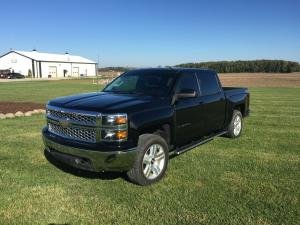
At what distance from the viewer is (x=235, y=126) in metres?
9.19

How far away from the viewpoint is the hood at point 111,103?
5.41m

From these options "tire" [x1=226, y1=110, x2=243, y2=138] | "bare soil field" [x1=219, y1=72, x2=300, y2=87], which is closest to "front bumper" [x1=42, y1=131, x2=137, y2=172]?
"tire" [x1=226, y1=110, x2=243, y2=138]

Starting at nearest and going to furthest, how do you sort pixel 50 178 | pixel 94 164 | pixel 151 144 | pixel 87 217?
1. pixel 87 217
2. pixel 94 164
3. pixel 151 144
4. pixel 50 178

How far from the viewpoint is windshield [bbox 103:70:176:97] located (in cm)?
654

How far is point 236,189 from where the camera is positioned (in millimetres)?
5559

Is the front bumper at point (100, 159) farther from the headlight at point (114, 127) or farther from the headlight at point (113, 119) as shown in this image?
the headlight at point (113, 119)

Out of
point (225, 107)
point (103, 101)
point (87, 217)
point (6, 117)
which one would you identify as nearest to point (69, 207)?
point (87, 217)

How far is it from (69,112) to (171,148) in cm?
200

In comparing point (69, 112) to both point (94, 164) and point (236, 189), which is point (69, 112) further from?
point (236, 189)

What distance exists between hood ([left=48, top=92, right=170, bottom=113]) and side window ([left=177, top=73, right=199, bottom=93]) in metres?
0.62

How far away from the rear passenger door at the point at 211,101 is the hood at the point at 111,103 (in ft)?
4.93

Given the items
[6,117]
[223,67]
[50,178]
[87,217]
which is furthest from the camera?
[223,67]

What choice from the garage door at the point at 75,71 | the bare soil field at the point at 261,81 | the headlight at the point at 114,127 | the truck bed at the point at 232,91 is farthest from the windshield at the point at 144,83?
the garage door at the point at 75,71

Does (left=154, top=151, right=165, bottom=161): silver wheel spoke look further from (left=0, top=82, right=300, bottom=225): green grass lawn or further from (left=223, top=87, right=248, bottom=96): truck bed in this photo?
(left=223, top=87, right=248, bottom=96): truck bed
